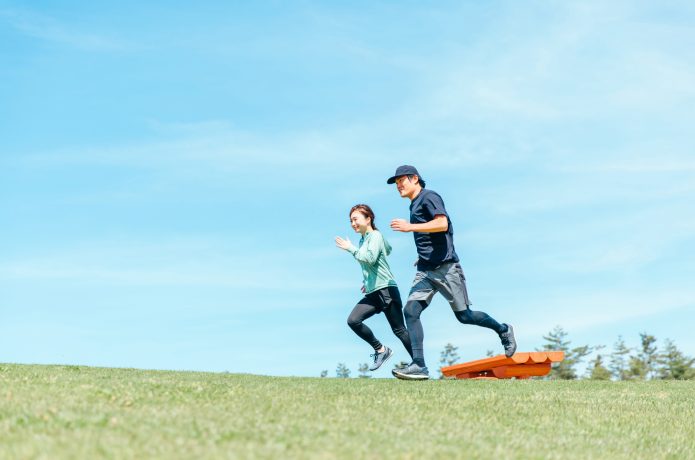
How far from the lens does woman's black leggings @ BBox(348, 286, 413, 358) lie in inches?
504

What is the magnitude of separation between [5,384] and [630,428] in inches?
264

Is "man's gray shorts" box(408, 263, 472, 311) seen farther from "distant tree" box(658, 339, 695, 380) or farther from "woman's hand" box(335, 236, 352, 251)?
"distant tree" box(658, 339, 695, 380)

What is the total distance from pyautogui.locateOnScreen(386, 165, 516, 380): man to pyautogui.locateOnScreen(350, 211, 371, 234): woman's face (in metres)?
1.02

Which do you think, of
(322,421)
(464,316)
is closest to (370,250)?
(464,316)

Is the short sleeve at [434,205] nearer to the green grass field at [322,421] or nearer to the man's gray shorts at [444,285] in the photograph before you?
the man's gray shorts at [444,285]

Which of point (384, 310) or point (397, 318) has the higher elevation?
point (384, 310)

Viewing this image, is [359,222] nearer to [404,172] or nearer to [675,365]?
[404,172]

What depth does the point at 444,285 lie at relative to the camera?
1167 centimetres

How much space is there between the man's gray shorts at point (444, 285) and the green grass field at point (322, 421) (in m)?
1.30

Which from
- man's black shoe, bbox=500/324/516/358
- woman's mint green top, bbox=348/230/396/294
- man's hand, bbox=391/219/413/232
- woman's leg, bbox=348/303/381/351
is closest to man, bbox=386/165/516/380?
man's hand, bbox=391/219/413/232

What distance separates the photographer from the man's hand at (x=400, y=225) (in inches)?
427

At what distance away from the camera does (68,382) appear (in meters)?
8.99

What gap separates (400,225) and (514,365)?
4.42 m

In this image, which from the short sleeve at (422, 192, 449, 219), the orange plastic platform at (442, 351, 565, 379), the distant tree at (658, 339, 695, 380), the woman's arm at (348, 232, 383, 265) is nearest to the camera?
the short sleeve at (422, 192, 449, 219)
